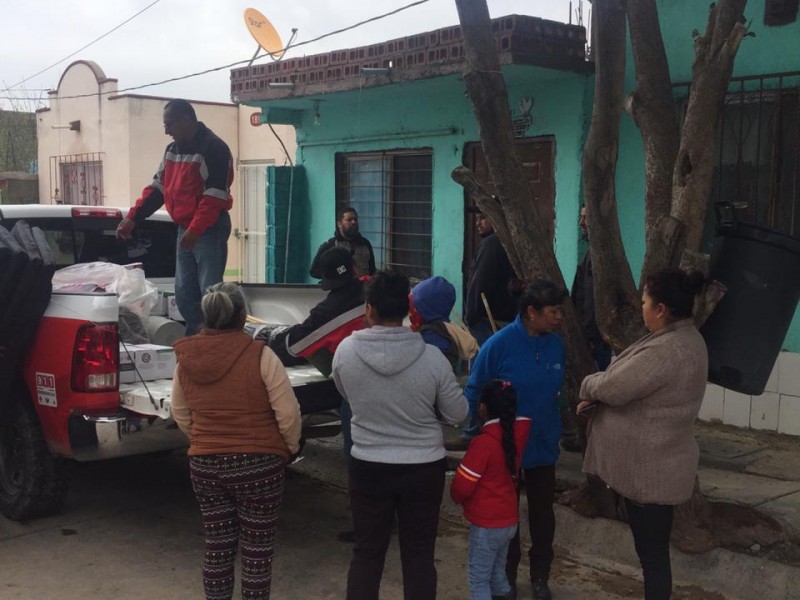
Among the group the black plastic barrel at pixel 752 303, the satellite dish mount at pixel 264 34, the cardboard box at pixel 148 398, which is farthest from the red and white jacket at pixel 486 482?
the satellite dish mount at pixel 264 34

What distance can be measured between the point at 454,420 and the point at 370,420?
329 mm

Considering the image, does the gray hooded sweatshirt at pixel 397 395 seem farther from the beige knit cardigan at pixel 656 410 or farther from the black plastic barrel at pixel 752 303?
the black plastic barrel at pixel 752 303

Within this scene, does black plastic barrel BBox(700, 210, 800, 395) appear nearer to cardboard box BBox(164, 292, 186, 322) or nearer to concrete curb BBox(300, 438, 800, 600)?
concrete curb BBox(300, 438, 800, 600)

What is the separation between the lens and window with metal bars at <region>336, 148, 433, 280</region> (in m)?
9.83

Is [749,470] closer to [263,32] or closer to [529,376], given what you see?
[529,376]

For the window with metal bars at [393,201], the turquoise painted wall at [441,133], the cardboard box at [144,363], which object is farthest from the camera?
the window with metal bars at [393,201]

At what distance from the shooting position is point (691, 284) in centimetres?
362

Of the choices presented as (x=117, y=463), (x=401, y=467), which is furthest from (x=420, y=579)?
(x=117, y=463)

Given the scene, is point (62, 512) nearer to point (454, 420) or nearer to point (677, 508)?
point (454, 420)

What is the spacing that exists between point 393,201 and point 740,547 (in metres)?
6.23

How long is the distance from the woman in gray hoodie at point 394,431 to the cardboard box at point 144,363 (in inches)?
66.5

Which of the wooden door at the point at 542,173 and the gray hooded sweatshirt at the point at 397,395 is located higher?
the wooden door at the point at 542,173

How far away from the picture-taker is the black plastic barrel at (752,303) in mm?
4086

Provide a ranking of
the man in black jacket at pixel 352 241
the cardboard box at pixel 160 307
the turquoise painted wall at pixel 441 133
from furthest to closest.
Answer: the man in black jacket at pixel 352 241, the turquoise painted wall at pixel 441 133, the cardboard box at pixel 160 307
